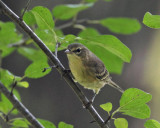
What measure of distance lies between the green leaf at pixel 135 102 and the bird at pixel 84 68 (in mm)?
772

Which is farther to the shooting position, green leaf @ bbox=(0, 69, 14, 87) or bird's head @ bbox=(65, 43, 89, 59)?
bird's head @ bbox=(65, 43, 89, 59)

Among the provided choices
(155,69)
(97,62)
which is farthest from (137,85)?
(97,62)

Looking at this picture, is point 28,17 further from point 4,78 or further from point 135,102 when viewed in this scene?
point 135,102

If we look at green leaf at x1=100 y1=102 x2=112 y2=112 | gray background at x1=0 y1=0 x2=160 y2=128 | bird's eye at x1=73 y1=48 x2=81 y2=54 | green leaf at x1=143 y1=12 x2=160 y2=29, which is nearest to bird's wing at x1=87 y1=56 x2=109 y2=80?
bird's eye at x1=73 y1=48 x2=81 y2=54

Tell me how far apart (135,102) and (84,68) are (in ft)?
2.91

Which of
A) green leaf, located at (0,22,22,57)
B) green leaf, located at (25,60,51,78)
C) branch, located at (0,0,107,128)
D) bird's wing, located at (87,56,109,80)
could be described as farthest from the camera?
bird's wing, located at (87,56,109,80)

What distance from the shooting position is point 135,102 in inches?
45.6

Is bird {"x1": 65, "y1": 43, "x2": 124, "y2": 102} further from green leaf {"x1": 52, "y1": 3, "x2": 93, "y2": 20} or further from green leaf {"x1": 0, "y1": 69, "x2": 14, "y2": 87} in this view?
green leaf {"x1": 0, "y1": 69, "x2": 14, "y2": 87}

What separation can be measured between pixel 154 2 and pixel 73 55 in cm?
309

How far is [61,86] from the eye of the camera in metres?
4.17

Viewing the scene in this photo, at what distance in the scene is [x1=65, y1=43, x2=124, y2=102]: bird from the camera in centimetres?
194

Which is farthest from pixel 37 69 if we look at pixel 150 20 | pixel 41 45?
pixel 150 20

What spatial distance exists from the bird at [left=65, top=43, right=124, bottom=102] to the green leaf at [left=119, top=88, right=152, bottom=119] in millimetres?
772

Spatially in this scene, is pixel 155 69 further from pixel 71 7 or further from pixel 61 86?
pixel 71 7
